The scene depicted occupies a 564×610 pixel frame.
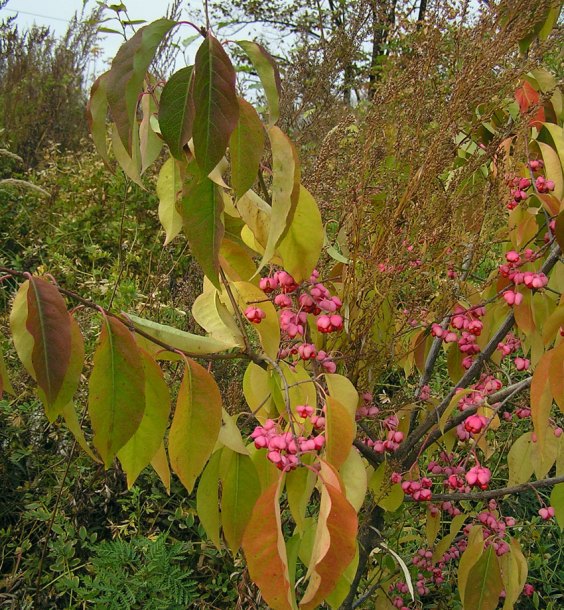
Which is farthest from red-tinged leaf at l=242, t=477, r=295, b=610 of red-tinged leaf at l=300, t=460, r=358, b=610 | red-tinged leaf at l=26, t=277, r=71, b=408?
red-tinged leaf at l=26, t=277, r=71, b=408

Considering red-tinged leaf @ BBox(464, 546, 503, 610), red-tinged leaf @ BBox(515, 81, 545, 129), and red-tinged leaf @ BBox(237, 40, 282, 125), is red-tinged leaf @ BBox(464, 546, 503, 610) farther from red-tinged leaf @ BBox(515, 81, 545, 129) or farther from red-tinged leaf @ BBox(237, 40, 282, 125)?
red-tinged leaf @ BBox(237, 40, 282, 125)

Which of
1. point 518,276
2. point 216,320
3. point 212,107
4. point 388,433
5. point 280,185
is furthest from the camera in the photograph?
point 388,433

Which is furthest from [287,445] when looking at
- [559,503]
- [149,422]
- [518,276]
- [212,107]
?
[559,503]

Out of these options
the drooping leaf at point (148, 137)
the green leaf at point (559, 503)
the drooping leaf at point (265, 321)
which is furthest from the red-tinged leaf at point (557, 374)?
the drooping leaf at point (148, 137)

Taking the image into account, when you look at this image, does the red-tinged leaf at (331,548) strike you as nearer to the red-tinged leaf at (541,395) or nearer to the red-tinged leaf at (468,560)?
the red-tinged leaf at (541,395)

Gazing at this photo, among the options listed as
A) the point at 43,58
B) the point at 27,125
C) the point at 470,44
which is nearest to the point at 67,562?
the point at 470,44

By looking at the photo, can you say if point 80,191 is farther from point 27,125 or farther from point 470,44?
point 470,44

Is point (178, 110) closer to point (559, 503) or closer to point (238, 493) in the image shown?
point (238, 493)

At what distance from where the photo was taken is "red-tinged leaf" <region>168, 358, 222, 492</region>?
0.77 m

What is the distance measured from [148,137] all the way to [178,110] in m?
0.29

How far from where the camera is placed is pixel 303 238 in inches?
34.4

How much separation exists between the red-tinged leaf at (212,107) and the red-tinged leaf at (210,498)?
18.6 inches

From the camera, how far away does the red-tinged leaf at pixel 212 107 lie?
63 centimetres

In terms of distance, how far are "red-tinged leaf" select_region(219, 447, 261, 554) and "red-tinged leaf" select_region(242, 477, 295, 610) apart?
0.21 metres
